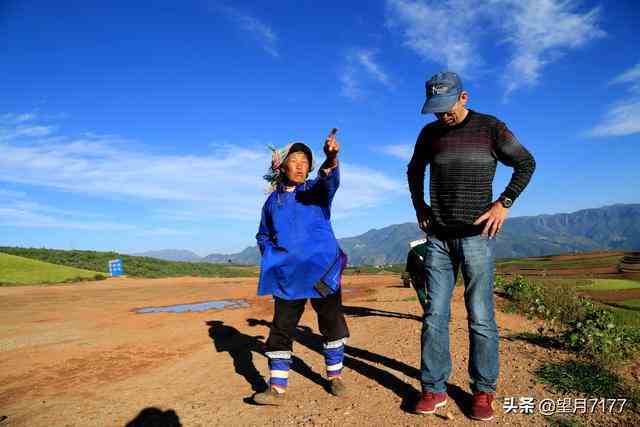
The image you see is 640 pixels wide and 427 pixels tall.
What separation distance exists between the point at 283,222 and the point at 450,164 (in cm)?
163

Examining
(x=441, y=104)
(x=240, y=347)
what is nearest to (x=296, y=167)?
(x=441, y=104)

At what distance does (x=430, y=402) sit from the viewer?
3.43 metres

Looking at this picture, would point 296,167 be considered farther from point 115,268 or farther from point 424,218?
point 115,268

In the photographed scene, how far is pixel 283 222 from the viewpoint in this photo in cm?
412

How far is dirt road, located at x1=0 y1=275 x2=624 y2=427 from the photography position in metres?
3.71

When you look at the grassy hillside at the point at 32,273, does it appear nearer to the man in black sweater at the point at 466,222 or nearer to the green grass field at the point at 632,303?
the man in black sweater at the point at 466,222

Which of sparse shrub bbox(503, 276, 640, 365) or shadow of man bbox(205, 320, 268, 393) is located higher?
sparse shrub bbox(503, 276, 640, 365)

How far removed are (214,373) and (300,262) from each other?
84.1 inches

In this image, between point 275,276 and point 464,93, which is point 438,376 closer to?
point 275,276

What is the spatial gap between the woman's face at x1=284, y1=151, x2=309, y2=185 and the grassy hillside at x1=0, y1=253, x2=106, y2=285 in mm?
21685

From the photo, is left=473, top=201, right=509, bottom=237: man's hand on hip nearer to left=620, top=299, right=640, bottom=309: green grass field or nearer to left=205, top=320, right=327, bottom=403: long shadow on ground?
left=205, top=320, right=327, bottom=403: long shadow on ground

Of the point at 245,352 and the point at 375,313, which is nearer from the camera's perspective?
the point at 245,352

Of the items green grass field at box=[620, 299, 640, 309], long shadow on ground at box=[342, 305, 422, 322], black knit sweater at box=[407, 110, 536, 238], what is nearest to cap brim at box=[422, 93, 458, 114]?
black knit sweater at box=[407, 110, 536, 238]

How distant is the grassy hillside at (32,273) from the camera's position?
69.9ft
